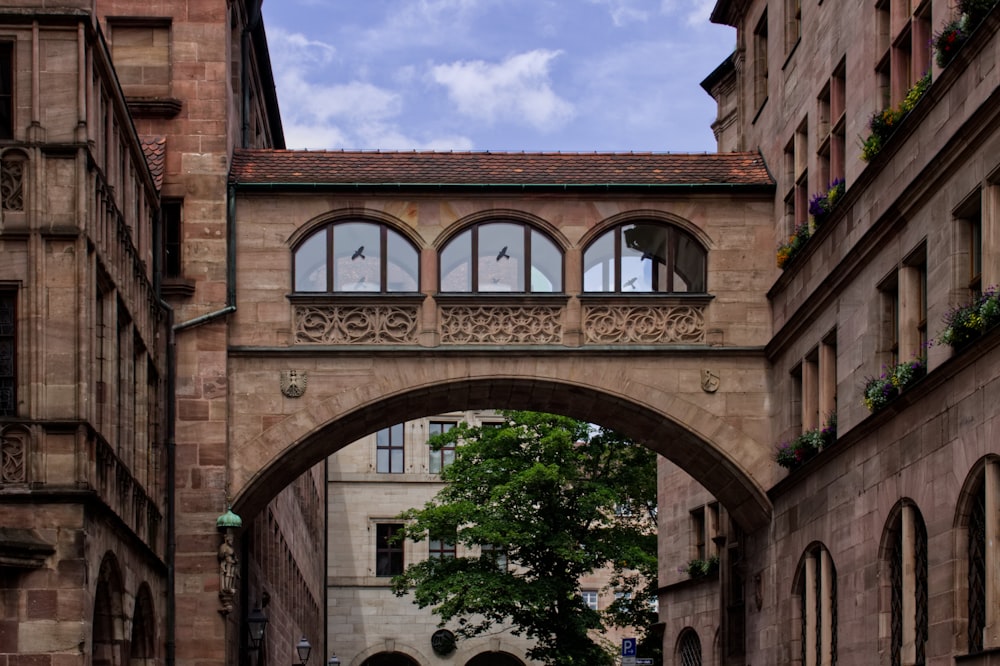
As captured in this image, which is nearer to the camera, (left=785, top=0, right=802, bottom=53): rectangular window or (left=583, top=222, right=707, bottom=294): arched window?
(left=785, top=0, right=802, bottom=53): rectangular window

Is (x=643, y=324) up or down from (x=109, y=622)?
up

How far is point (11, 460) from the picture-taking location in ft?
66.9

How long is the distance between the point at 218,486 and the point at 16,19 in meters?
8.79

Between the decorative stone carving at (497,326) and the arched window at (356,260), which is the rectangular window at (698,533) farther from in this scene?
the arched window at (356,260)

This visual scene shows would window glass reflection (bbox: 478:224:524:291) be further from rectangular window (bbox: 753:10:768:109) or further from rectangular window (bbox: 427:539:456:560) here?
rectangular window (bbox: 427:539:456:560)

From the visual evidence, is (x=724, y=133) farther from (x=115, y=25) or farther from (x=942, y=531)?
(x=942, y=531)

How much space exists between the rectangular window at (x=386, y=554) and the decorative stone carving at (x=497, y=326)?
40918mm

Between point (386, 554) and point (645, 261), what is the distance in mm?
41538

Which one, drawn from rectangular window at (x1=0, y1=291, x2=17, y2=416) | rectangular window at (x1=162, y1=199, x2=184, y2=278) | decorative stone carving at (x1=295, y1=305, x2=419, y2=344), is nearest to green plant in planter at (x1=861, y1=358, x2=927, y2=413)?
decorative stone carving at (x1=295, y1=305, x2=419, y2=344)

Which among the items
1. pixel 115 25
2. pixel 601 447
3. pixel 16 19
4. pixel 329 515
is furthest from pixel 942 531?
pixel 329 515

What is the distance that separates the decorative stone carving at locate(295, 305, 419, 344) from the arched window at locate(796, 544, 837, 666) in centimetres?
668

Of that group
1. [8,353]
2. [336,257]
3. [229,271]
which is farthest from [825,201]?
[8,353]

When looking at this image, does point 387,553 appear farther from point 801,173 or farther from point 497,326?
point 801,173

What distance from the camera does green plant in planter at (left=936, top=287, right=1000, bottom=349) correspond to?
17.8m
